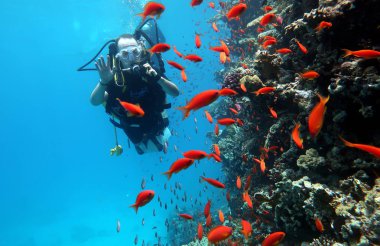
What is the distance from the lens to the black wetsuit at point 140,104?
6.83m

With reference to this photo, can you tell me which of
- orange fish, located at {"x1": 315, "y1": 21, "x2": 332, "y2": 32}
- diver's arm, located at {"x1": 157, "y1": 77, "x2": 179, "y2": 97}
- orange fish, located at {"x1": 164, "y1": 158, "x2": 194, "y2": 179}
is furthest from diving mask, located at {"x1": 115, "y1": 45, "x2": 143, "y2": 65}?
orange fish, located at {"x1": 315, "y1": 21, "x2": 332, "y2": 32}

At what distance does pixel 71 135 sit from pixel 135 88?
15176cm

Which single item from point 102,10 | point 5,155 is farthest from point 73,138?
point 102,10

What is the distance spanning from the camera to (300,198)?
422 centimetres

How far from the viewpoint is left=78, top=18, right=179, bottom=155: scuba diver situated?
6449mm

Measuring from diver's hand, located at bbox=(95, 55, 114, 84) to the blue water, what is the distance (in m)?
3.24

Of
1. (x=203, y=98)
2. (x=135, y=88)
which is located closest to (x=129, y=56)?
(x=135, y=88)

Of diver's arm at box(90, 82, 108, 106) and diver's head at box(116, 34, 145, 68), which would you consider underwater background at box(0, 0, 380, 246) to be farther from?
diver's arm at box(90, 82, 108, 106)

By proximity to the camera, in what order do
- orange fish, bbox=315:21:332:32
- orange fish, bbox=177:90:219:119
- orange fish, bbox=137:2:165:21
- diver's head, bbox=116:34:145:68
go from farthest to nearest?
diver's head, bbox=116:34:145:68, orange fish, bbox=137:2:165:21, orange fish, bbox=315:21:332:32, orange fish, bbox=177:90:219:119

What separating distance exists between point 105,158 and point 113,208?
82.1m

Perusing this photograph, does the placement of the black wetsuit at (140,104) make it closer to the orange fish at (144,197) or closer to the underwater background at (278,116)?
the underwater background at (278,116)

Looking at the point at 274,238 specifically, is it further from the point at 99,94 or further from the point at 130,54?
the point at 99,94

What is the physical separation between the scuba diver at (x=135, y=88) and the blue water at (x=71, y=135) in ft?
10.2

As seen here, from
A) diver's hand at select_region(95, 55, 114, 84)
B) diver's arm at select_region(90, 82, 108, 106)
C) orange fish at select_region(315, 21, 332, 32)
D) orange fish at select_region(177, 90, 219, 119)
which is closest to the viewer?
orange fish at select_region(177, 90, 219, 119)
